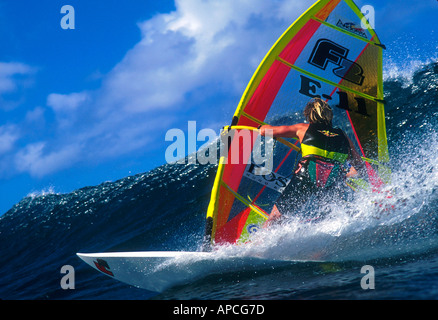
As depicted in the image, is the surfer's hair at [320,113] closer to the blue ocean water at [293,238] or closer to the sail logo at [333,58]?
the blue ocean water at [293,238]

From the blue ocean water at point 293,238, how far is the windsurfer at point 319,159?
0.96 feet

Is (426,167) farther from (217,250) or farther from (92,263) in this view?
(92,263)

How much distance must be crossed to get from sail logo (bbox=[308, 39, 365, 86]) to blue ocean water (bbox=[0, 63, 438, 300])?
1.37 metres

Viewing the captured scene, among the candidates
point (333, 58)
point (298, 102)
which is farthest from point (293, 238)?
point (333, 58)

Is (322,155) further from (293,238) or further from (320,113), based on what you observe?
(293,238)

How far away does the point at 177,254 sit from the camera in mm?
3812

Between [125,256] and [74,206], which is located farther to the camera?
[74,206]

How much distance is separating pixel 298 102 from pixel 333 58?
0.76 m

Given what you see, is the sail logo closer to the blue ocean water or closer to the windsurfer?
the windsurfer

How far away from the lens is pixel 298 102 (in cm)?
471

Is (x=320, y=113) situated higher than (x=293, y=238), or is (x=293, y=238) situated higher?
(x=320, y=113)
